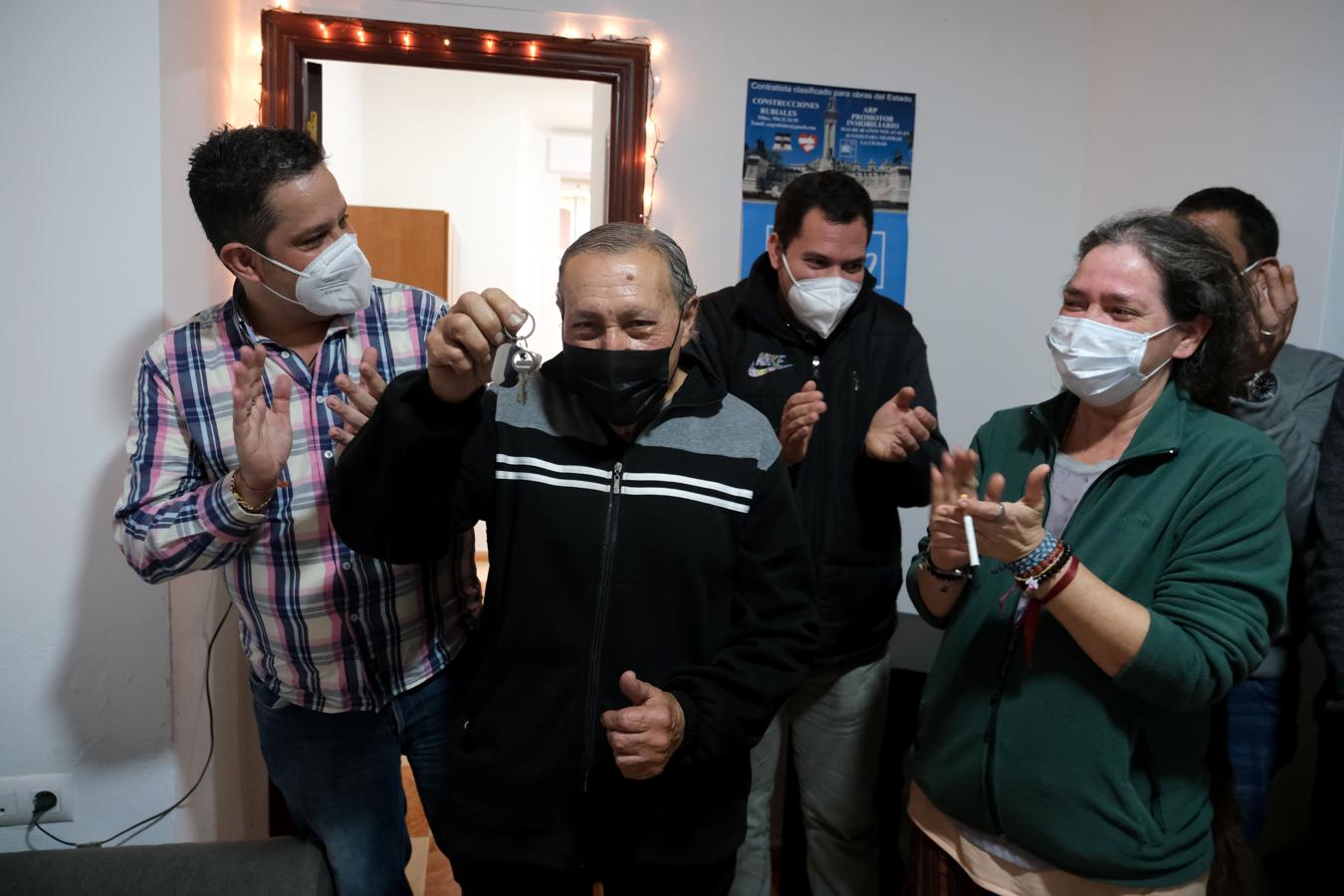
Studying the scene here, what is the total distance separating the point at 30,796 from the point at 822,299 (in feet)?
6.15

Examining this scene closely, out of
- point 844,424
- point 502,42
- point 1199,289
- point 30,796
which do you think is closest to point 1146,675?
point 1199,289

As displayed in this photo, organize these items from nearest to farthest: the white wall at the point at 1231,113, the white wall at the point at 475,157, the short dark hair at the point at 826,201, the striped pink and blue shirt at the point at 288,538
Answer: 1. the striped pink and blue shirt at the point at 288,538
2. the short dark hair at the point at 826,201
3. the white wall at the point at 1231,113
4. the white wall at the point at 475,157

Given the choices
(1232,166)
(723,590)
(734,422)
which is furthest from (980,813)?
(1232,166)

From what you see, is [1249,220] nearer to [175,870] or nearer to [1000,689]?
[1000,689]

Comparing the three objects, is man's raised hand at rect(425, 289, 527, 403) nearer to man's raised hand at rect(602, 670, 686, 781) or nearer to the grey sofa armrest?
man's raised hand at rect(602, 670, 686, 781)

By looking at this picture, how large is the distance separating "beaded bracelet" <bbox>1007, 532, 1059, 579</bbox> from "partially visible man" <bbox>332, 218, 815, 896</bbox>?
30 centimetres

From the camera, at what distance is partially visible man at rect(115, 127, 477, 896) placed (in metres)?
1.36

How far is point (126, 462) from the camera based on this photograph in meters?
1.72

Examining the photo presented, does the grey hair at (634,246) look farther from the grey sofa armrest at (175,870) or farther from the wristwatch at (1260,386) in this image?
the wristwatch at (1260,386)

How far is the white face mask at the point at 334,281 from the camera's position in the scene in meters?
1.41

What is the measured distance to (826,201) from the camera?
1850mm

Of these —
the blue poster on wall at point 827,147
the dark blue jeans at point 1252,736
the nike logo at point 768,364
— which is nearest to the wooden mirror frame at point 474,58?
the blue poster on wall at point 827,147

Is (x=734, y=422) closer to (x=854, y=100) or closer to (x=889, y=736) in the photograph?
(x=889, y=736)

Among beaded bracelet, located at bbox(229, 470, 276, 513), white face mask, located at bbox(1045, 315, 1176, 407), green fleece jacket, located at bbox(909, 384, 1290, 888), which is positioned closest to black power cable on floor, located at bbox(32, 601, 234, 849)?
beaded bracelet, located at bbox(229, 470, 276, 513)
